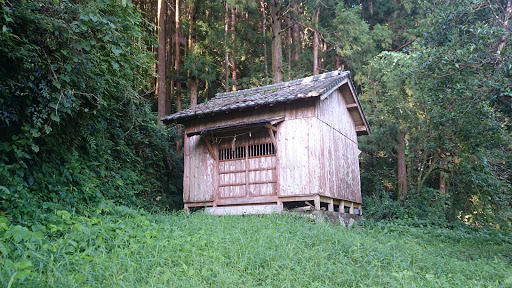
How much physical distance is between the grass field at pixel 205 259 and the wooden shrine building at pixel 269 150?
2.60 meters

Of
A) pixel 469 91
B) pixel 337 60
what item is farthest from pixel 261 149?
pixel 337 60

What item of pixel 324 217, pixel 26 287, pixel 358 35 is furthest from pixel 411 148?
pixel 26 287

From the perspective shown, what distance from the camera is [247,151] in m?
11.0

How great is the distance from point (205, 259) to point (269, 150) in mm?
5869

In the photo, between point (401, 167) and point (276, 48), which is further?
point (401, 167)

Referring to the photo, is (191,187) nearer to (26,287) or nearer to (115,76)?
(115,76)

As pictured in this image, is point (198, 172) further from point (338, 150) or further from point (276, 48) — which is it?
point (276, 48)

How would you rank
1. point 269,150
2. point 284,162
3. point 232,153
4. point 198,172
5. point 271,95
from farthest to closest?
point 198,172 → point 232,153 → point 271,95 → point 269,150 → point 284,162

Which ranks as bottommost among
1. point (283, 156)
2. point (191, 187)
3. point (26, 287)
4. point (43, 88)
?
point (26, 287)

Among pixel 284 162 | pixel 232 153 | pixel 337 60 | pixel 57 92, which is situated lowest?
pixel 284 162

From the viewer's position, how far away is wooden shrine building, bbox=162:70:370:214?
10.2m

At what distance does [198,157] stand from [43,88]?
6.04 m

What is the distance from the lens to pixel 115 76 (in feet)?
26.1

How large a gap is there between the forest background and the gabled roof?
1.47 metres
